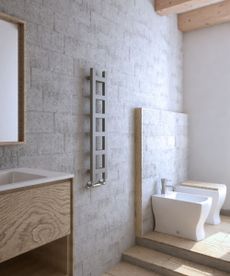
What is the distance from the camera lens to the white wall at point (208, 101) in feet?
12.4

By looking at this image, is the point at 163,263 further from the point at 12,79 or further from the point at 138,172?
the point at 12,79

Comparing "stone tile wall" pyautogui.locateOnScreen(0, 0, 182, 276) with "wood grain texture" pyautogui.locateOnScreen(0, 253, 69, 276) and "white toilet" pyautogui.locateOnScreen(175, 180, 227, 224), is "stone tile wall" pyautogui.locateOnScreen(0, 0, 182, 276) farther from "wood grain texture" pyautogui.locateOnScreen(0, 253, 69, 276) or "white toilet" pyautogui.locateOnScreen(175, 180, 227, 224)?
"white toilet" pyautogui.locateOnScreen(175, 180, 227, 224)

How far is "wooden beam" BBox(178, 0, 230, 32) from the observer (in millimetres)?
3578

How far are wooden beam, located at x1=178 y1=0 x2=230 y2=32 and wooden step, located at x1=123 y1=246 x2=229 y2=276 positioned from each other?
3.01 m

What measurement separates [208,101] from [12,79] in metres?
2.98

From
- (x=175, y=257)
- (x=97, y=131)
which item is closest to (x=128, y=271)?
(x=175, y=257)

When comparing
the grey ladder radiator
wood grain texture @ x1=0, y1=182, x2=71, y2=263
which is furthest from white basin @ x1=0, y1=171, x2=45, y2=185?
the grey ladder radiator

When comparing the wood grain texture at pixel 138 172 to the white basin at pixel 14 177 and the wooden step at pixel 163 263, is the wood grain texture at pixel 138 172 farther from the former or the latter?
the white basin at pixel 14 177

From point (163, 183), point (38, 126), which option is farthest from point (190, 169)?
point (38, 126)

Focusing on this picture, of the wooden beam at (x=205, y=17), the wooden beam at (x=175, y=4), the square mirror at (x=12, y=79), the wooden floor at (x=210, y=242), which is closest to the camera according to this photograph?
Answer: the square mirror at (x=12, y=79)

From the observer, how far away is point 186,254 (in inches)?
104

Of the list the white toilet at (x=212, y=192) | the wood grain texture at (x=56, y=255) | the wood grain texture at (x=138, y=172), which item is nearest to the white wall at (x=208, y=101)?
the white toilet at (x=212, y=192)

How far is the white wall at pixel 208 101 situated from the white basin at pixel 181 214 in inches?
38.0

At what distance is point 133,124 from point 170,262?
1406 mm
